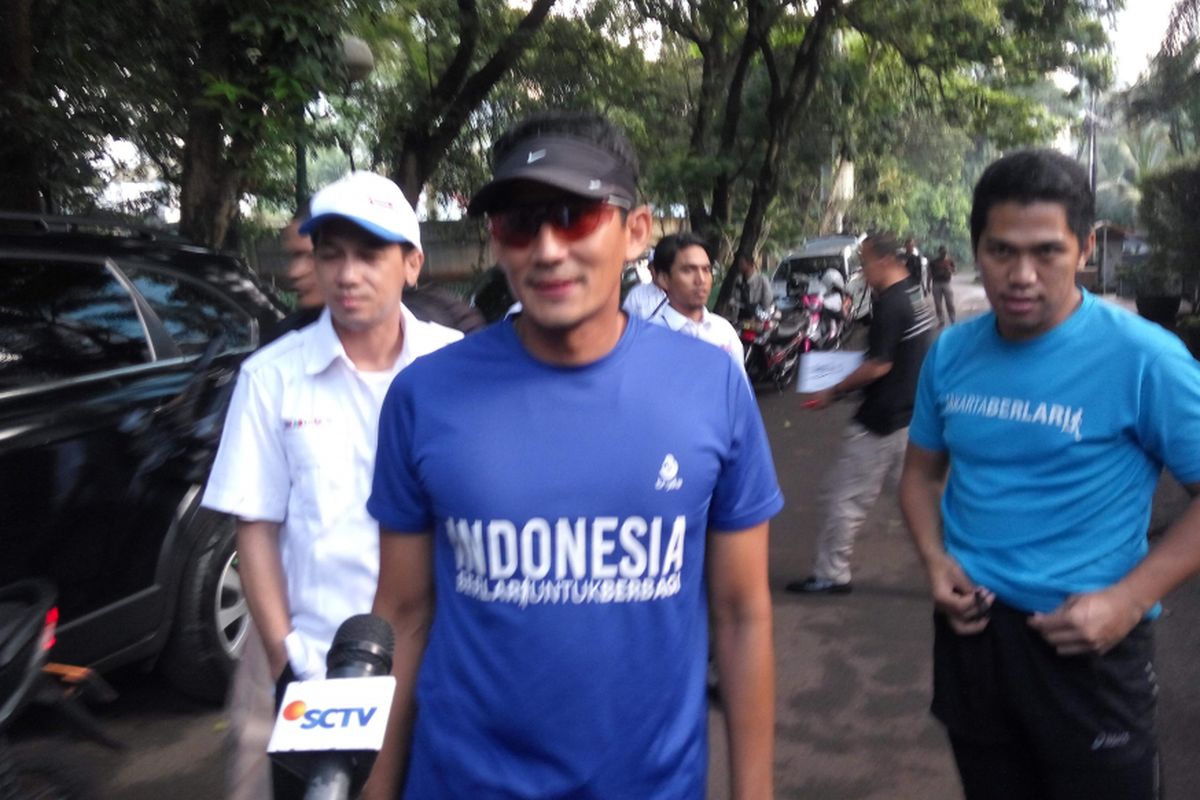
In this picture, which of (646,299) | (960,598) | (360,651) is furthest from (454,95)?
(360,651)

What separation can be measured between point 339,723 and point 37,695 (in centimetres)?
219

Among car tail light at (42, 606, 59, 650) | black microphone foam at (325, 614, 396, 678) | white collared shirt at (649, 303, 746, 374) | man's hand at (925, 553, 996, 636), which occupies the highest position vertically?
white collared shirt at (649, 303, 746, 374)

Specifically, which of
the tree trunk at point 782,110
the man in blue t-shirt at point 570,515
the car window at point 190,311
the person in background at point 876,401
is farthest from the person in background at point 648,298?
the tree trunk at point 782,110

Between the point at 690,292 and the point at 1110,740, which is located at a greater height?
the point at 690,292

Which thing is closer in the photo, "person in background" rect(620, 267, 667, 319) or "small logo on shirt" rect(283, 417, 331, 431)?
"small logo on shirt" rect(283, 417, 331, 431)

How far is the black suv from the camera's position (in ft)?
12.1

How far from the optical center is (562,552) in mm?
1612

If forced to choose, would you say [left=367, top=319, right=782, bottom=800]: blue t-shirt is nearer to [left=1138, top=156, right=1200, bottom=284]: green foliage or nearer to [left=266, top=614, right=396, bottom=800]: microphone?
[left=266, top=614, right=396, bottom=800]: microphone

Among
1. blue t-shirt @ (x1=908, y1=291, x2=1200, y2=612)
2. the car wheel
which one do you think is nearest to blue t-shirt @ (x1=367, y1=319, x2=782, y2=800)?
blue t-shirt @ (x1=908, y1=291, x2=1200, y2=612)

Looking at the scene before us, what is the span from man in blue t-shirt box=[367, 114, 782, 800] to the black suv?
2404mm

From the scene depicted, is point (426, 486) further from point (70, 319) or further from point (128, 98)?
point (128, 98)

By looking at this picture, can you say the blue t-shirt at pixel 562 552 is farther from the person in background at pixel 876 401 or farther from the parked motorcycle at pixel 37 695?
the person in background at pixel 876 401

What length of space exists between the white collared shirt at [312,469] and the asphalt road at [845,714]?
4.29 feet

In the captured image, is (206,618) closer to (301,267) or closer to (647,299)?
(301,267)
